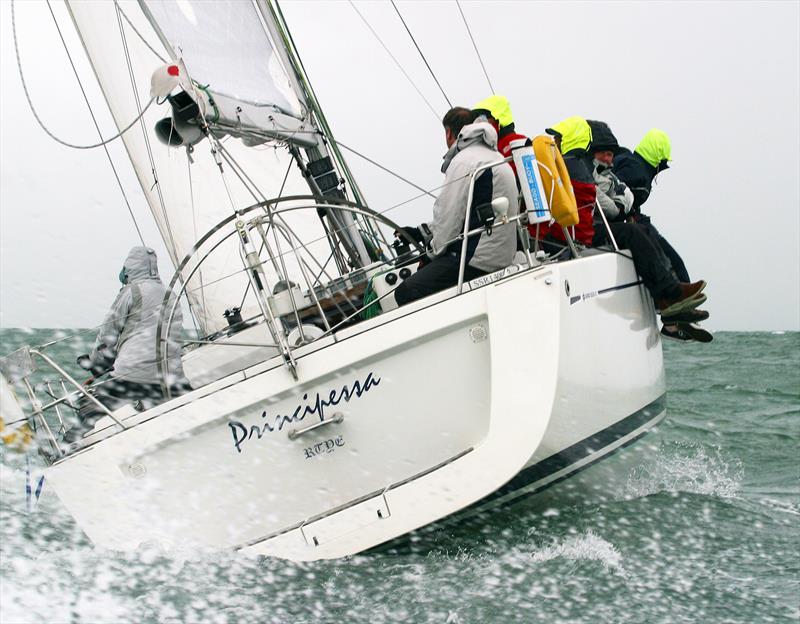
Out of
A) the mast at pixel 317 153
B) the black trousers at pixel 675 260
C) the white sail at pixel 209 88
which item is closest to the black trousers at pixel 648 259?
the black trousers at pixel 675 260

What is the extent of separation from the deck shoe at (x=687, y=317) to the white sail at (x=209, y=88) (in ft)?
6.81

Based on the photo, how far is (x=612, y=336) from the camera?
4.38m

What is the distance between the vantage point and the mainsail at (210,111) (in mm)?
4887

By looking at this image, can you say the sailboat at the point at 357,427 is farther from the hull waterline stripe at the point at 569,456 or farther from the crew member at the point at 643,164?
the crew member at the point at 643,164

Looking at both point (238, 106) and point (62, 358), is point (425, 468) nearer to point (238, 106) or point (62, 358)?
point (238, 106)

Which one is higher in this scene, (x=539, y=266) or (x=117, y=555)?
(x=539, y=266)

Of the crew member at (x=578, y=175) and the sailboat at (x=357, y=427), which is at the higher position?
the crew member at (x=578, y=175)

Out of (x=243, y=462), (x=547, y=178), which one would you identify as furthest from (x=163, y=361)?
(x=547, y=178)

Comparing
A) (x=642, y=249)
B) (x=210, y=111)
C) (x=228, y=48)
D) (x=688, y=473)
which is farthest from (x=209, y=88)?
(x=688, y=473)

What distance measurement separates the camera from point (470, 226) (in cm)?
432

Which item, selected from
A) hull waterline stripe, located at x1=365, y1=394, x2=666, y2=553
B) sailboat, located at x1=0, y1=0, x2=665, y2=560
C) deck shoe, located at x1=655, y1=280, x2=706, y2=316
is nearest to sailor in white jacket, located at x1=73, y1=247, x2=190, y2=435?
sailboat, located at x1=0, y1=0, x2=665, y2=560

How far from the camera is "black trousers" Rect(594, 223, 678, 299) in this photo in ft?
16.2

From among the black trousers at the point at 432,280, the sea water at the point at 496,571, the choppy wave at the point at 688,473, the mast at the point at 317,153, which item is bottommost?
the choppy wave at the point at 688,473

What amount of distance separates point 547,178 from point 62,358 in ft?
36.8
